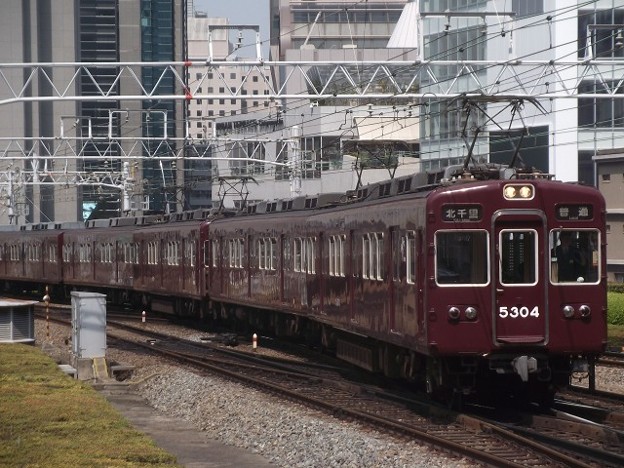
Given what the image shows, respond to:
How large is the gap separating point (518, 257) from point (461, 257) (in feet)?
2.05

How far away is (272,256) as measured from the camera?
89.4ft

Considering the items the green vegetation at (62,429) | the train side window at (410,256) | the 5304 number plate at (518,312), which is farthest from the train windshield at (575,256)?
the green vegetation at (62,429)

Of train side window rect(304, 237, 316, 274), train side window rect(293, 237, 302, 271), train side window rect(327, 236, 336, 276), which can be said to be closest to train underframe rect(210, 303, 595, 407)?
train side window rect(327, 236, 336, 276)

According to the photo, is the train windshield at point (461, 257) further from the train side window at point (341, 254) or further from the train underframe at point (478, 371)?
the train side window at point (341, 254)

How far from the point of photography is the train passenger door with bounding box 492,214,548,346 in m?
14.7

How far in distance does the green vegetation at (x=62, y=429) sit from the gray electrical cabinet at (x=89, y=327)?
238 centimetres

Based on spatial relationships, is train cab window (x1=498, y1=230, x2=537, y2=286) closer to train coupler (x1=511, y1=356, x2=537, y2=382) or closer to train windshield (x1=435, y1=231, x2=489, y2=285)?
train windshield (x1=435, y1=231, x2=489, y2=285)

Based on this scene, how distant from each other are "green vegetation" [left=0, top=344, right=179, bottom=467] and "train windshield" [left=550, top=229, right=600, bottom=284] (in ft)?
16.2

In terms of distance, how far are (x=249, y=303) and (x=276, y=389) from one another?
10.6m

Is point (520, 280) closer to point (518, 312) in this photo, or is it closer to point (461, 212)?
point (518, 312)

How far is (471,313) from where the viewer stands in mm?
14609

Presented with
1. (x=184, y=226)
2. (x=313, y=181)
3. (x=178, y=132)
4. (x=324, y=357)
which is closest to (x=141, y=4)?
(x=178, y=132)

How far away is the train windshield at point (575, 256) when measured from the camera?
1487 centimetres

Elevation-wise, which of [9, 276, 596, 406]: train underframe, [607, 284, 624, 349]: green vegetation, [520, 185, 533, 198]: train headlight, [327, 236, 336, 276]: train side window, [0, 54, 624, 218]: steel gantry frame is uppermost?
[0, 54, 624, 218]: steel gantry frame
